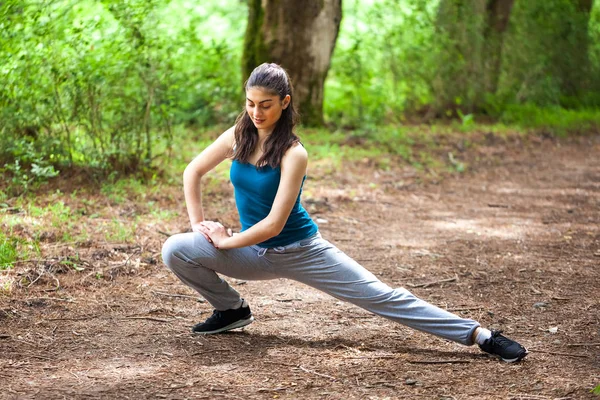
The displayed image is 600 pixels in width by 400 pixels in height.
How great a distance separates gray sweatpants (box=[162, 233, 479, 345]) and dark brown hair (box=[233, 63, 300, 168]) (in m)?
0.50

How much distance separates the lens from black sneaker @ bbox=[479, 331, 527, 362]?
387 cm

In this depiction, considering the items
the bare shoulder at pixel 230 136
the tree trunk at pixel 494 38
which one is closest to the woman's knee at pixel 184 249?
the bare shoulder at pixel 230 136

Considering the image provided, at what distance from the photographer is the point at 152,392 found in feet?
11.3

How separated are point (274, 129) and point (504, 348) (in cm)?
163

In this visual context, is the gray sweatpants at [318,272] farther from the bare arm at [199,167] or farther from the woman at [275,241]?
the bare arm at [199,167]

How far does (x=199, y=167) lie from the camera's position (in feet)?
13.9

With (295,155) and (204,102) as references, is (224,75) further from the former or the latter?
(295,155)

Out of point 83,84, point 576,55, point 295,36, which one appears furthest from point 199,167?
point 576,55

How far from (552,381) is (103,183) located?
4.87 meters

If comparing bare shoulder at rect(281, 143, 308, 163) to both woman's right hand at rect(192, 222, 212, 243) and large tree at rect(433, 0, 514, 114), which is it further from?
large tree at rect(433, 0, 514, 114)

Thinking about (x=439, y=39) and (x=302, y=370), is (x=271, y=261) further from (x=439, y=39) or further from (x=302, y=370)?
(x=439, y=39)

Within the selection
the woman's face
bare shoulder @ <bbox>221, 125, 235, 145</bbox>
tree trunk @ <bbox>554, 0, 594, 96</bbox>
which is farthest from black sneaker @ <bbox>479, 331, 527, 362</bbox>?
tree trunk @ <bbox>554, 0, 594, 96</bbox>

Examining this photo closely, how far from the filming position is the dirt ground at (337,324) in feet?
11.8

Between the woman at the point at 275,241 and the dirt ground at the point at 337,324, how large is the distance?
0.75 ft
